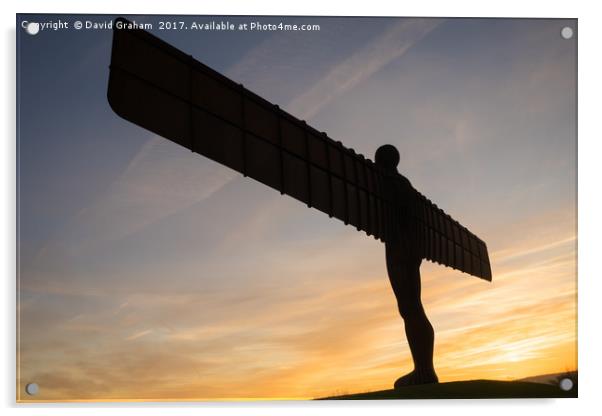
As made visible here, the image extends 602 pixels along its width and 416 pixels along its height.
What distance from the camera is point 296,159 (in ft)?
20.9

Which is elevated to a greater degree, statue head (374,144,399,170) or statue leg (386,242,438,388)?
statue head (374,144,399,170)

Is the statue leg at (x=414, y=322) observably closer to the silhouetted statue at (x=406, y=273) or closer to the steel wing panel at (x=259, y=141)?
the silhouetted statue at (x=406, y=273)

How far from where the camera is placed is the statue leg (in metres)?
6.21

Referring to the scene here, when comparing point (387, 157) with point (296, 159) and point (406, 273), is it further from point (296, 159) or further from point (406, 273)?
point (406, 273)

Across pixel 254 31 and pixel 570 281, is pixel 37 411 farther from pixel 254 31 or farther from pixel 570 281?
pixel 570 281

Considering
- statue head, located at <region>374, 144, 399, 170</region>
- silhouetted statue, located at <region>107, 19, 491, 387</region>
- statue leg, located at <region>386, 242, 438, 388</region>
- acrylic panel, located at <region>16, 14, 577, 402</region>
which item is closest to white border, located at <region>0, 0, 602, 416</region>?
acrylic panel, located at <region>16, 14, 577, 402</region>

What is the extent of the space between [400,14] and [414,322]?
7.77 ft

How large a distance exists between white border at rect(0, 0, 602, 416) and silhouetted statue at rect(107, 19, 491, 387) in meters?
0.43

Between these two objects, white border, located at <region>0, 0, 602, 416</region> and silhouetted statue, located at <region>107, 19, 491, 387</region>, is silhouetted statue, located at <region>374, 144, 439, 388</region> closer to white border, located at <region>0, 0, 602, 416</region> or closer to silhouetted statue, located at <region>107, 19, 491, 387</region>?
silhouetted statue, located at <region>107, 19, 491, 387</region>

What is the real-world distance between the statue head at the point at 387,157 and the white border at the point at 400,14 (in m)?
1.05

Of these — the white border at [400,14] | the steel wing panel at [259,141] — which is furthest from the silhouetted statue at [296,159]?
the white border at [400,14]

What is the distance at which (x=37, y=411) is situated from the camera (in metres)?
5.81

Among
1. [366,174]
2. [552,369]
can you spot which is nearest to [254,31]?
[366,174]

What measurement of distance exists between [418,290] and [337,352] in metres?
0.86
